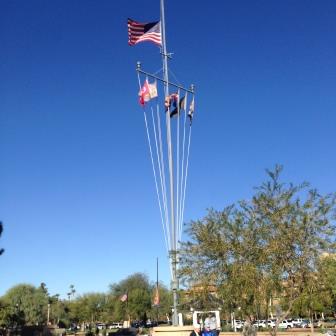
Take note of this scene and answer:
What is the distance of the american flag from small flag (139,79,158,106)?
225 cm

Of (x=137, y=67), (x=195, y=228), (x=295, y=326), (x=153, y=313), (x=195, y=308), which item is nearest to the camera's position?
(x=195, y=228)

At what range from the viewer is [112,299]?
89.7 metres

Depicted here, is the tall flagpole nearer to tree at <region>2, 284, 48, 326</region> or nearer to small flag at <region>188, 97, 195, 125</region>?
small flag at <region>188, 97, 195, 125</region>

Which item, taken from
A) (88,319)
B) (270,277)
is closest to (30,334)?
(270,277)

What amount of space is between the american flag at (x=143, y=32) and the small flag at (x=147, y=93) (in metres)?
2.25

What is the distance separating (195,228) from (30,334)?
36078 millimetres

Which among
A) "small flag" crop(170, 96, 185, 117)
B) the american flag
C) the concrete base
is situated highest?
the american flag

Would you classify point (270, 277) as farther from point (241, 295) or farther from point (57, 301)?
point (57, 301)

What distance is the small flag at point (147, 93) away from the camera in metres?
24.7

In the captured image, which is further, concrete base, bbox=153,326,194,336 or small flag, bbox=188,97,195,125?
small flag, bbox=188,97,195,125

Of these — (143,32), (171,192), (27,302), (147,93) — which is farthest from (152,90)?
(27,302)

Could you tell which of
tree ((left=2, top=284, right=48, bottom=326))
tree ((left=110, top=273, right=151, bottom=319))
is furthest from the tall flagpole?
tree ((left=2, top=284, right=48, bottom=326))

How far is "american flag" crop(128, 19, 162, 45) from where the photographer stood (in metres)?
24.7

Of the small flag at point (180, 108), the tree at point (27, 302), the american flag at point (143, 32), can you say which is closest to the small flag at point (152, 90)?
the small flag at point (180, 108)
